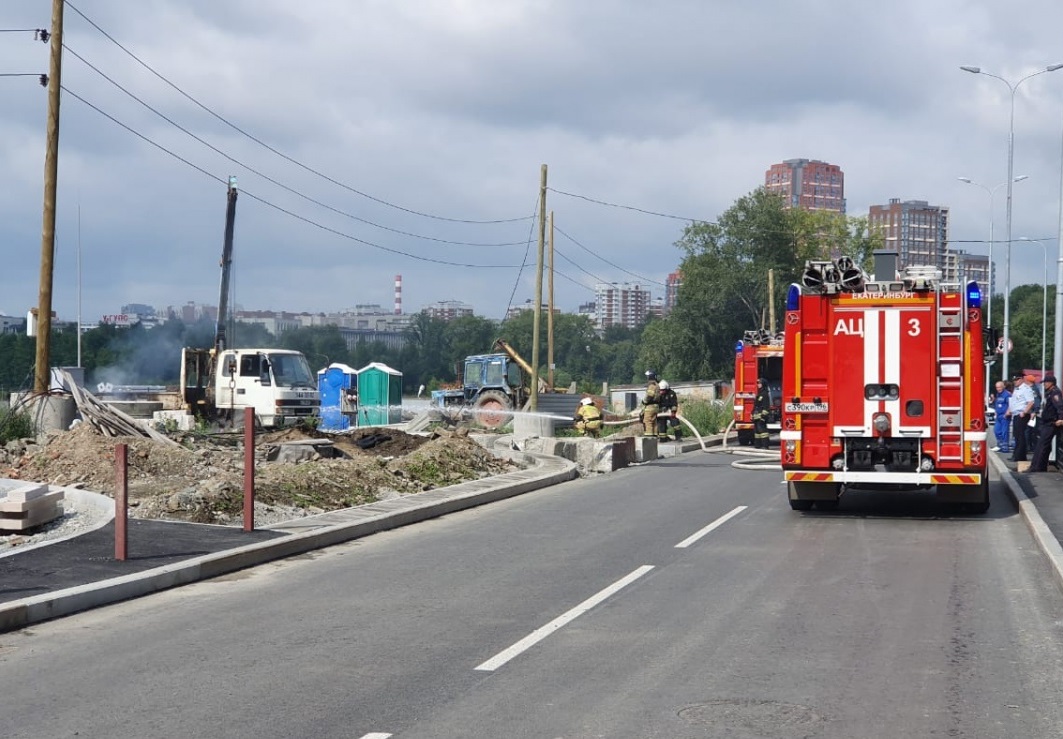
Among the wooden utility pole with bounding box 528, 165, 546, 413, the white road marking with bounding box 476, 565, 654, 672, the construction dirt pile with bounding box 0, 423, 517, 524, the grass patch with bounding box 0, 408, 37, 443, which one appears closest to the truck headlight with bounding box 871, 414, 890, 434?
the white road marking with bounding box 476, 565, 654, 672

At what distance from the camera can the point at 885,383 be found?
15.2 meters

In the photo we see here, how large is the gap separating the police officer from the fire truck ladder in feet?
23.3

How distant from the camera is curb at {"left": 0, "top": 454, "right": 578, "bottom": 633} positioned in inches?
354

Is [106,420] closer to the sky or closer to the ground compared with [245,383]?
closer to the ground

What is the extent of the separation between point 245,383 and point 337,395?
6171mm

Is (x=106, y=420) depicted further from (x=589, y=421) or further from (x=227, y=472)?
(x=589, y=421)

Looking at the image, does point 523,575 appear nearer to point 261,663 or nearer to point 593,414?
point 261,663

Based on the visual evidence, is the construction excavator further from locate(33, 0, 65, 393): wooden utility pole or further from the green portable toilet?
locate(33, 0, 65, 393): wooden utility pole

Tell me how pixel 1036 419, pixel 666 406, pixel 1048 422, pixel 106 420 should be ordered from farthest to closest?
1. pixel 666 406
2. pixel 1036 419
3. pixel 106 420
4. pixel 1048 422

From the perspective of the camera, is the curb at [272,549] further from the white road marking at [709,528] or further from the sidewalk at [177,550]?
the white road marking at [709,528]

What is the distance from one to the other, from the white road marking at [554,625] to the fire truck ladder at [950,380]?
216 inches

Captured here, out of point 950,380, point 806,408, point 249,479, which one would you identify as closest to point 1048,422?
point 950,380

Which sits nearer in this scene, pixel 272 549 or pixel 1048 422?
pixel 272 549

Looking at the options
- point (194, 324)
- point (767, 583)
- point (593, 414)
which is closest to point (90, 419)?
point (593, 414)
